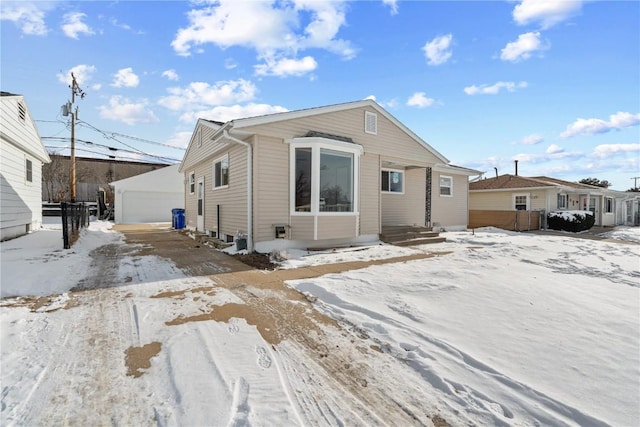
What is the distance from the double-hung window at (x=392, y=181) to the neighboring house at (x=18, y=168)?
12.1m

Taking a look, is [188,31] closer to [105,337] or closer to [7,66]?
[105,337]

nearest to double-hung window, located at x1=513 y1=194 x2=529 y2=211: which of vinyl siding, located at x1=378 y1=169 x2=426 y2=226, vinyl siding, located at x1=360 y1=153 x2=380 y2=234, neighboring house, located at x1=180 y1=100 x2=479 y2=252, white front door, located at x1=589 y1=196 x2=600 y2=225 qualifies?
white front door, located at x1=589 y1=196 x2=600 y2=225

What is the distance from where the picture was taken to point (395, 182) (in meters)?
12.3

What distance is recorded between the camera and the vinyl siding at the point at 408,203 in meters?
12.0

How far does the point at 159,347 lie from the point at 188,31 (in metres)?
8.63

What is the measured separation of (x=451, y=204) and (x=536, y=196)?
8477 millimetres

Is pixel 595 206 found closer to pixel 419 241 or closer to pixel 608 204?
pixel 608 204

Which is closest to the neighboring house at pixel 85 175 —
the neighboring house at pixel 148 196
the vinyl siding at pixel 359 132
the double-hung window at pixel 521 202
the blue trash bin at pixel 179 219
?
the neighboring house at pixel 148 196

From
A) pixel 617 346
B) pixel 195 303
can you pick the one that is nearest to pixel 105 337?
pixel 195 303

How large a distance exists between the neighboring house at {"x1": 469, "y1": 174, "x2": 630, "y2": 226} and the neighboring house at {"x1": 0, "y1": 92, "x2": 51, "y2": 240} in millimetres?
20469

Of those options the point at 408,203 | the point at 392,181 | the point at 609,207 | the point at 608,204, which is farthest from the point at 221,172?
the point at 609,207

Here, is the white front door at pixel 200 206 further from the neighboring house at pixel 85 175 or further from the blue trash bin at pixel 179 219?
the neighboring house at pixel 85 175

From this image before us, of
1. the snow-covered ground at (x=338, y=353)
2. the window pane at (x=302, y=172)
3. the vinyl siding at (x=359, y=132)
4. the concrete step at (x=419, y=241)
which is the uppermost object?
the vinyl siding at (x=359, y=132)

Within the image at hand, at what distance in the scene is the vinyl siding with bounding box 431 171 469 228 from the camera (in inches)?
561
